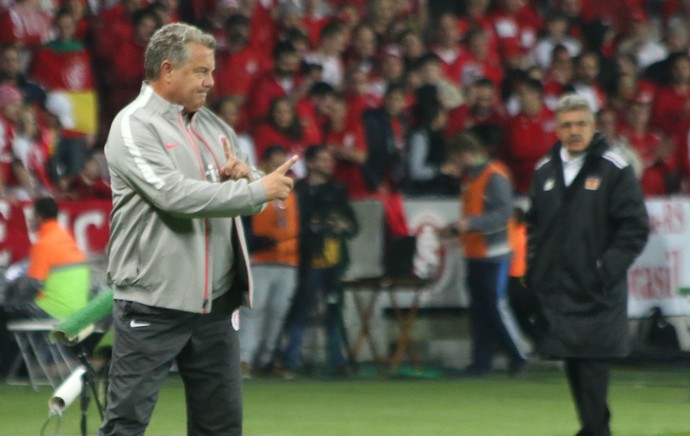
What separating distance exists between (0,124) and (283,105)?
8.78 feet

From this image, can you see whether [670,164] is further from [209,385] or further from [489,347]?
[209,385]

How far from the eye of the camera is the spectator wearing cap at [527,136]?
15.0m

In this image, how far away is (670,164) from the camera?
50.6 ft

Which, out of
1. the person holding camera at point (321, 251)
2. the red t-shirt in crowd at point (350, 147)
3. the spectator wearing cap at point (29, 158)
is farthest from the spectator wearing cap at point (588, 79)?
the spectator wearing cap at point (29, 158)

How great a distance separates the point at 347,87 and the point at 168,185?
10065 mm

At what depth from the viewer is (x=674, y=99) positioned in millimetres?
16438

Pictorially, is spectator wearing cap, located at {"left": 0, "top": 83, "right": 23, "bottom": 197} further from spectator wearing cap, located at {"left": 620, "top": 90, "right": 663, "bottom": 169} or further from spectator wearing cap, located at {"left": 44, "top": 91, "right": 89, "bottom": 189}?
spectator wearing cap, located at {"left": 620, "top": 90, "right": 663, "bottom": 169}

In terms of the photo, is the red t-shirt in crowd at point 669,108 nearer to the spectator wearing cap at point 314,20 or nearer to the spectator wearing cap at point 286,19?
the spectator wearing cap at point 314,20

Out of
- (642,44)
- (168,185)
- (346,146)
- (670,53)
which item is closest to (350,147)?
(346,146)

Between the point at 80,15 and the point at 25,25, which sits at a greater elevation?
the point at 80,15

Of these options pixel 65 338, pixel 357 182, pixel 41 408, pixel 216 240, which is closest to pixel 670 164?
pixel 357 182

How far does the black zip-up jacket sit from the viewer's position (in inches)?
297

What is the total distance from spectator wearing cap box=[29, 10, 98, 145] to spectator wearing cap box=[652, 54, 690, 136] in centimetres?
632

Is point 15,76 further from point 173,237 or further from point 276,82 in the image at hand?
point 173,237
